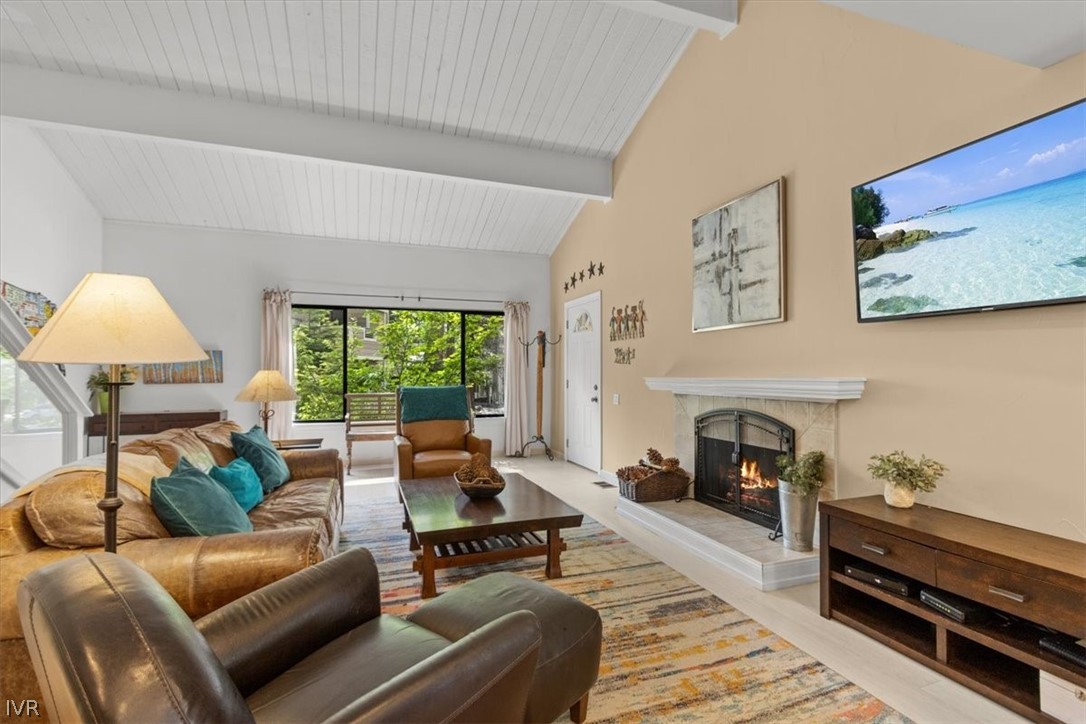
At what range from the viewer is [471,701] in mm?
944

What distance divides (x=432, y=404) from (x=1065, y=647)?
419cm

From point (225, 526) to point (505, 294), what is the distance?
17.7 feet

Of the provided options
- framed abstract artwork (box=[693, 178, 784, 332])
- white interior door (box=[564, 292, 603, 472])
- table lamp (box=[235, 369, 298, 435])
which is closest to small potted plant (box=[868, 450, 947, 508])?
framed abstract artwork (box=[693, 178, 784, 332])

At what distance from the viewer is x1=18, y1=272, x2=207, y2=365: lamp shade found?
1.45m

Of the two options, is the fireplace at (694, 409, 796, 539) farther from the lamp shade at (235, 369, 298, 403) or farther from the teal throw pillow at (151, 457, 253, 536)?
the lamp shade at (235, 369, 298, 403)

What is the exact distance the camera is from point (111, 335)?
1.51 metres

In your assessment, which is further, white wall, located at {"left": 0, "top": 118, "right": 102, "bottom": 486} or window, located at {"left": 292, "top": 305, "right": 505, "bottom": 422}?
window, located at {"left": 292, "top": 305, "right": 505, "bottom": 422}

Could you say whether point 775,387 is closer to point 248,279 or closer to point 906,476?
point 906,476

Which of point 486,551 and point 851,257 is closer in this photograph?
point 851,257

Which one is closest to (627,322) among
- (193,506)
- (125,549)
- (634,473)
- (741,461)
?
(634,473)

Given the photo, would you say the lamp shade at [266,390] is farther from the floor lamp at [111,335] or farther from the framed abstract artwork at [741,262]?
the framed abstract artwork at [741,262]

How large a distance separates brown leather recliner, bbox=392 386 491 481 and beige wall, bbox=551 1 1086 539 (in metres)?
1.73

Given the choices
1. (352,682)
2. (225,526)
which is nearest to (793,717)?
(352,682)

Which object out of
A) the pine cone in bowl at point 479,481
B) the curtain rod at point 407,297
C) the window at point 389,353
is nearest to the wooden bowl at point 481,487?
the pine cone in bowl at point 479,481
